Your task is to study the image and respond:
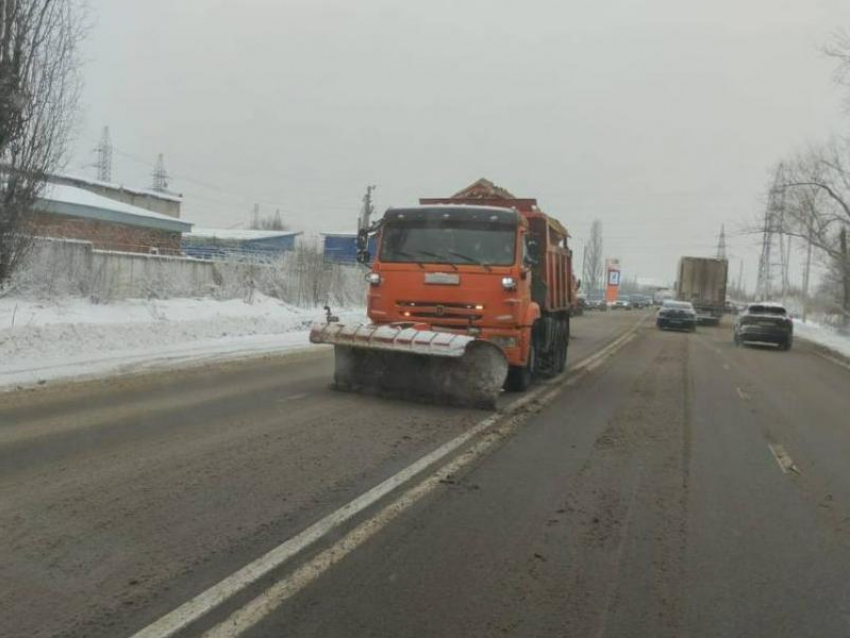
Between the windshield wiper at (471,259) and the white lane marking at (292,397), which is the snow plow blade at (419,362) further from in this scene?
the windshield wiper at (471,259)

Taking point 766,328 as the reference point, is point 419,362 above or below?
below

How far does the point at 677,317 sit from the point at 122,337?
3017 centimetres

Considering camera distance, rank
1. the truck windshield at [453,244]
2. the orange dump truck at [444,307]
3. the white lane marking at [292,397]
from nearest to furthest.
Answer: the orange dump truck at [444,307]
the white lane marking at [292,397]
the truck windshield at [453,244]

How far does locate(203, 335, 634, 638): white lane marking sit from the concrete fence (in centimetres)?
1426

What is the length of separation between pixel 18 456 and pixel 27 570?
294 centimetres

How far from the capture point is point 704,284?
4938 cm

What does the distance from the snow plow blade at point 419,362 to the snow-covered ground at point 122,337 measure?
4.57 metres

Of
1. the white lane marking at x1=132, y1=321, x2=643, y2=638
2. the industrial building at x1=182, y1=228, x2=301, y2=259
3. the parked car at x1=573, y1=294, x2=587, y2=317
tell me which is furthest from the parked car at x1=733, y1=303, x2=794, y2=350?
the industrial building at x1=182, y1=228, x2=301, y2=259

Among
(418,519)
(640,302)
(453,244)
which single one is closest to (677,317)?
(453,244)

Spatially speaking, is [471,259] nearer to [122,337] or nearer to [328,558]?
[328,558]

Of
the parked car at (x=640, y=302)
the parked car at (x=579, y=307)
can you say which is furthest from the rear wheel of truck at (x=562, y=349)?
the parked car at (x=640, y=302)

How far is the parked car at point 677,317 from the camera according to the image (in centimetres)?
4019

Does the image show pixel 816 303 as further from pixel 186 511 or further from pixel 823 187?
pixel 186 511

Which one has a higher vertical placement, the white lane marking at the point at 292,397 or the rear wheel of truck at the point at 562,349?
the rear wheel of truck at the point at 562,349
